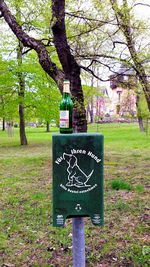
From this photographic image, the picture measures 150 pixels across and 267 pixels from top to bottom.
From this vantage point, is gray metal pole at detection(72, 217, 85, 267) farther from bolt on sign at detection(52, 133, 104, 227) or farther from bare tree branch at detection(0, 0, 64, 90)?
bare tree branch at detection(0, 0, 64, 90)

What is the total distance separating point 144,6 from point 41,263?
565 cm

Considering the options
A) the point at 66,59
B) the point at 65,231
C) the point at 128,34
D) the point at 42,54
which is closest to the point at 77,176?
the point at 65,231

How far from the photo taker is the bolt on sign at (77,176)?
5.21ft

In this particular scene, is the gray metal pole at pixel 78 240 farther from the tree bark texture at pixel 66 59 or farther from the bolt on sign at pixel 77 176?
the tree bark texture at pixel 66 59

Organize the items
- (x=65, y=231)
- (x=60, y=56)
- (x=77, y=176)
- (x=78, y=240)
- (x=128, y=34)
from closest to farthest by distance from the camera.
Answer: (x=77, y=176), (x=78, y=240), (x=65, y=231), (x=60, y=56), (x=128, y=34)

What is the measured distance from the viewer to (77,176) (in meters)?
1.61

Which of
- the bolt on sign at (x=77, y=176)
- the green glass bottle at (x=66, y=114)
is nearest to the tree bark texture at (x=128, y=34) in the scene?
the green glass bottle at (x=66, y=114)

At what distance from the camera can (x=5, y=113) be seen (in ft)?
46.6

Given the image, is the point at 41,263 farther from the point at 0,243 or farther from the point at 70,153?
the point at 70,153

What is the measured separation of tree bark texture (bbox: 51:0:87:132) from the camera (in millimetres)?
4738

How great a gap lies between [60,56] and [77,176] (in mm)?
3781

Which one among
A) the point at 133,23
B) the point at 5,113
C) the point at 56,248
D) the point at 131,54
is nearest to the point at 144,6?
the point at 133,23

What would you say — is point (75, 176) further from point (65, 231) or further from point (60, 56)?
point (60, 56)

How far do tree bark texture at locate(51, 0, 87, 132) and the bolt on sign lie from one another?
11.6 ft
